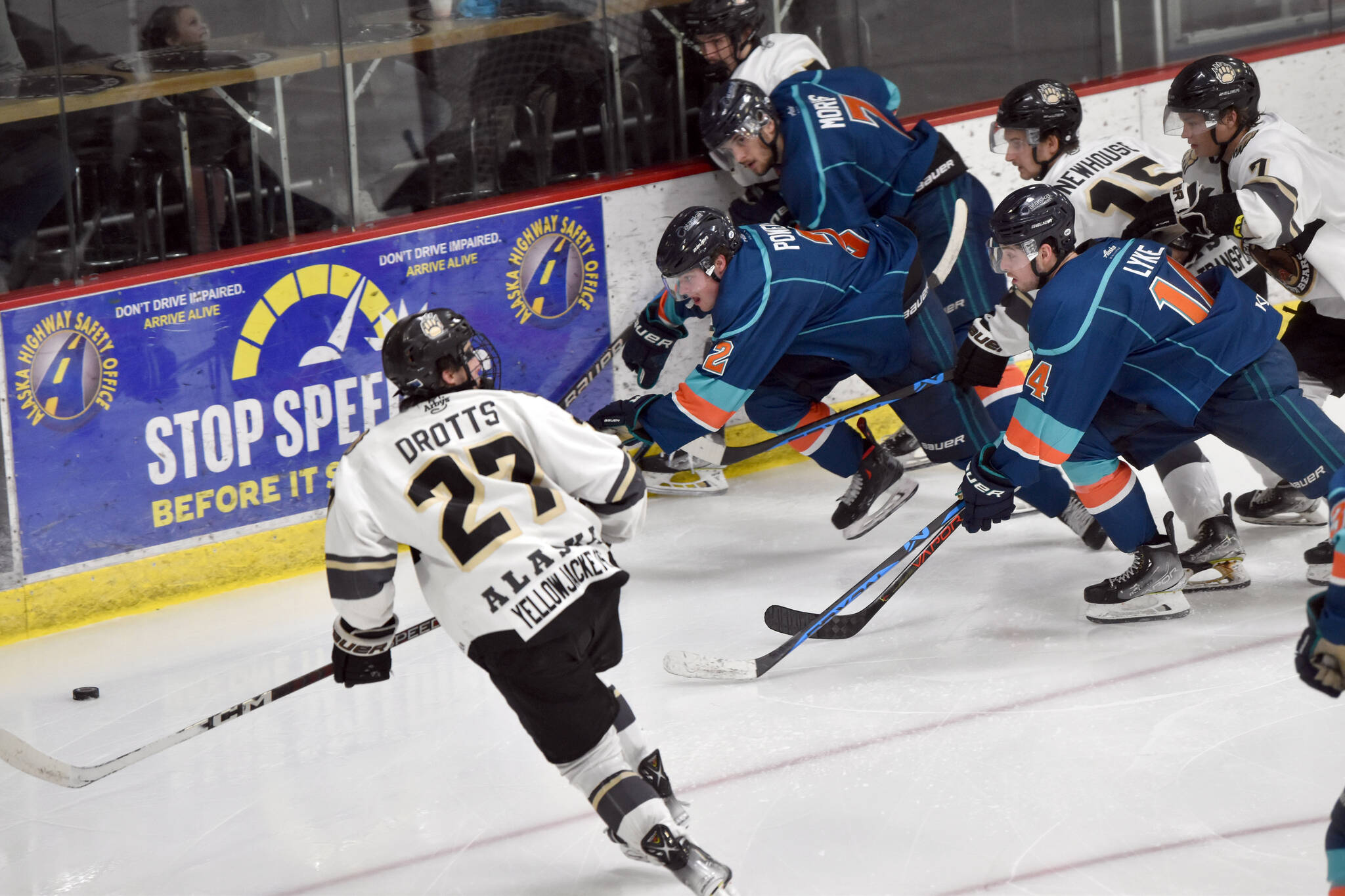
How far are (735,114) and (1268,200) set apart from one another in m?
1.45

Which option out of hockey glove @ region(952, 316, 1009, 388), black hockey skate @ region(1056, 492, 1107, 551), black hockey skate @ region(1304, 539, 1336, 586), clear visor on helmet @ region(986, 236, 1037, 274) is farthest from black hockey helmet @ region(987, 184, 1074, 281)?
black hockey skate @ region(1304, 539, 1336, 586)

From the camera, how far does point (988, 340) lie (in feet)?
13.1

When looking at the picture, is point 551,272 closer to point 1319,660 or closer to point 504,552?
point 504,552

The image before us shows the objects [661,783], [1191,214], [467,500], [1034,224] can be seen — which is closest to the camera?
[467,500]

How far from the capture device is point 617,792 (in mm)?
2529

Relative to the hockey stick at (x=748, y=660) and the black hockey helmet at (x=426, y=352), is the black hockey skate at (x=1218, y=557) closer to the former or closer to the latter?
the hockey stick at (x=748, y=660)

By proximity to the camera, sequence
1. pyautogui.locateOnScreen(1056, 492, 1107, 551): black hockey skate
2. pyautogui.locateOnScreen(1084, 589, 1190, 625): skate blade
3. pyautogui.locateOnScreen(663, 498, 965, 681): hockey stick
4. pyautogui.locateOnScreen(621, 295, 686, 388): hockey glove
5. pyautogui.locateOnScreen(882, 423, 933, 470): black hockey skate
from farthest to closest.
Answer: pyautogui.locateOnScreen(882, 423, 933, 470): black hockey skate → pyautogui.locateOnScreen(621, 295, 686, 388): hockey glove → pyautogui.locateOnScreen(1056, 492, 1107, 551): black hockey skate → pyautogui.locateOnScreen(1084, 589, 1190, 625): skate blade → pyautogui.locateOnScreen(663, 498, 965, 681): hockey stick

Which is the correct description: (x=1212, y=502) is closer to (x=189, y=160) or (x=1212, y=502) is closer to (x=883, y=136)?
(x=883, y=136)

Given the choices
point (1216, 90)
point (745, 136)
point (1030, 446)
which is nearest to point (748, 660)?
point (1030, 446)

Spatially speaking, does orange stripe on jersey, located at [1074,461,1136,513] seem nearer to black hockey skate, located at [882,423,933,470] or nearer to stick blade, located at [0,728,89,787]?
black hockey skate, located at [882,423,933,470]

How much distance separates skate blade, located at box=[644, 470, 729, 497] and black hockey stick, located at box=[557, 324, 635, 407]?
1.12ft

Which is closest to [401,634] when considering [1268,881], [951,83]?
[1268,881]

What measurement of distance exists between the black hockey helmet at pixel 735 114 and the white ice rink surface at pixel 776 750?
1.23 metres

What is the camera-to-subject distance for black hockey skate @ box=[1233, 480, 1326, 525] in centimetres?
418
